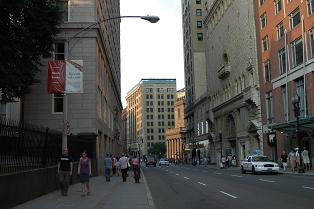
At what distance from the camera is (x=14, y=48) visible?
22.3 metres

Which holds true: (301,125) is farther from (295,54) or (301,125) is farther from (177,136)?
(177,136)

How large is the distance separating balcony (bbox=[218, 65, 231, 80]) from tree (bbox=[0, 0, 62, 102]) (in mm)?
52505

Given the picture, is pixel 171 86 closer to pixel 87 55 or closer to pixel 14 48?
pixel 87 55

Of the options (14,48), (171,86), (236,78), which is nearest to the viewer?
(14,48)

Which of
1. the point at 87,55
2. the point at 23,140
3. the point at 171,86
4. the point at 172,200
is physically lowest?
the point at 172,200

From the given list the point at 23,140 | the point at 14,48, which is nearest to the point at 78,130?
the point at 14,48

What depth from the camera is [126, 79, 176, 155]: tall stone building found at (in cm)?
18412

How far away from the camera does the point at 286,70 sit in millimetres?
48906

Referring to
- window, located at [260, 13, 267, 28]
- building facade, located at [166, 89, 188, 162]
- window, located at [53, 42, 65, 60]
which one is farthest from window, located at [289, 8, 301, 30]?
building facade, located at [166, 89, 188, 162]

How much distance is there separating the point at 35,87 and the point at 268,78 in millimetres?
28051

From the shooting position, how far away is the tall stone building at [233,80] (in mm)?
61656

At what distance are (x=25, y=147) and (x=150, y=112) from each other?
168 m

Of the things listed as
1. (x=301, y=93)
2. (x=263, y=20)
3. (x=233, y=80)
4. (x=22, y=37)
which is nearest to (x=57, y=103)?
(x=22, y=37)

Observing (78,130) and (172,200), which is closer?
(172,200)
